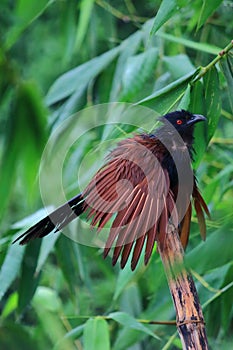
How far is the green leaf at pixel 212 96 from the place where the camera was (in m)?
1.57

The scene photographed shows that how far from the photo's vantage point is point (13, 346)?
2.62ft

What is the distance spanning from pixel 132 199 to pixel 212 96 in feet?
1.28

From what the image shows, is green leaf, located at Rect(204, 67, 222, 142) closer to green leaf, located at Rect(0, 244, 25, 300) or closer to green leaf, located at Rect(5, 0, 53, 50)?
green leaf, located at Rect(0, 244, 25, 300)

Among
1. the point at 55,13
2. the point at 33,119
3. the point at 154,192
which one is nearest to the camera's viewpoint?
the point at 33,119

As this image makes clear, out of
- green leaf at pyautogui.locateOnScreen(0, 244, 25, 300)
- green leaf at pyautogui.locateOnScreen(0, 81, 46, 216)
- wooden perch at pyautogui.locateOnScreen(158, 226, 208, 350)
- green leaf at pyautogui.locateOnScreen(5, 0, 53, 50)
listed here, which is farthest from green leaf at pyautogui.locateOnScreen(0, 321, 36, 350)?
green leaf at pyautogui.locateOnScreen(0, 244, 25, 300)

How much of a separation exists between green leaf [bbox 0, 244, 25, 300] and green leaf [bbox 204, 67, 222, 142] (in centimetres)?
61

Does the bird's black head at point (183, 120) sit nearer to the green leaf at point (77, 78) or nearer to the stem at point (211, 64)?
the stem at point (211, 64)

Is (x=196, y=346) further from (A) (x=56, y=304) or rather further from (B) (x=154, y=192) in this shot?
(A) (x=56, y=304)

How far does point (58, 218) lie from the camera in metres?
1.42

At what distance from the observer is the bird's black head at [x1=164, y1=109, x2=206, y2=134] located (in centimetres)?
153

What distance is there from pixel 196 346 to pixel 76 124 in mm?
1032

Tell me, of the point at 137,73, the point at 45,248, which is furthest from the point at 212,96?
the point at 45,248

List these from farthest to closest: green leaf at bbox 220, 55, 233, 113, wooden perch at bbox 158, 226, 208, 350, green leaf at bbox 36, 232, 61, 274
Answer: green leaf at bbox 36, 232, 61, 274 < green leaf at bbox 220, 55, 233, 113 < wooden perch at bbox 158, 226, 208, 350

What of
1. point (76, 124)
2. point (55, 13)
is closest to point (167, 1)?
point (76, 124)
